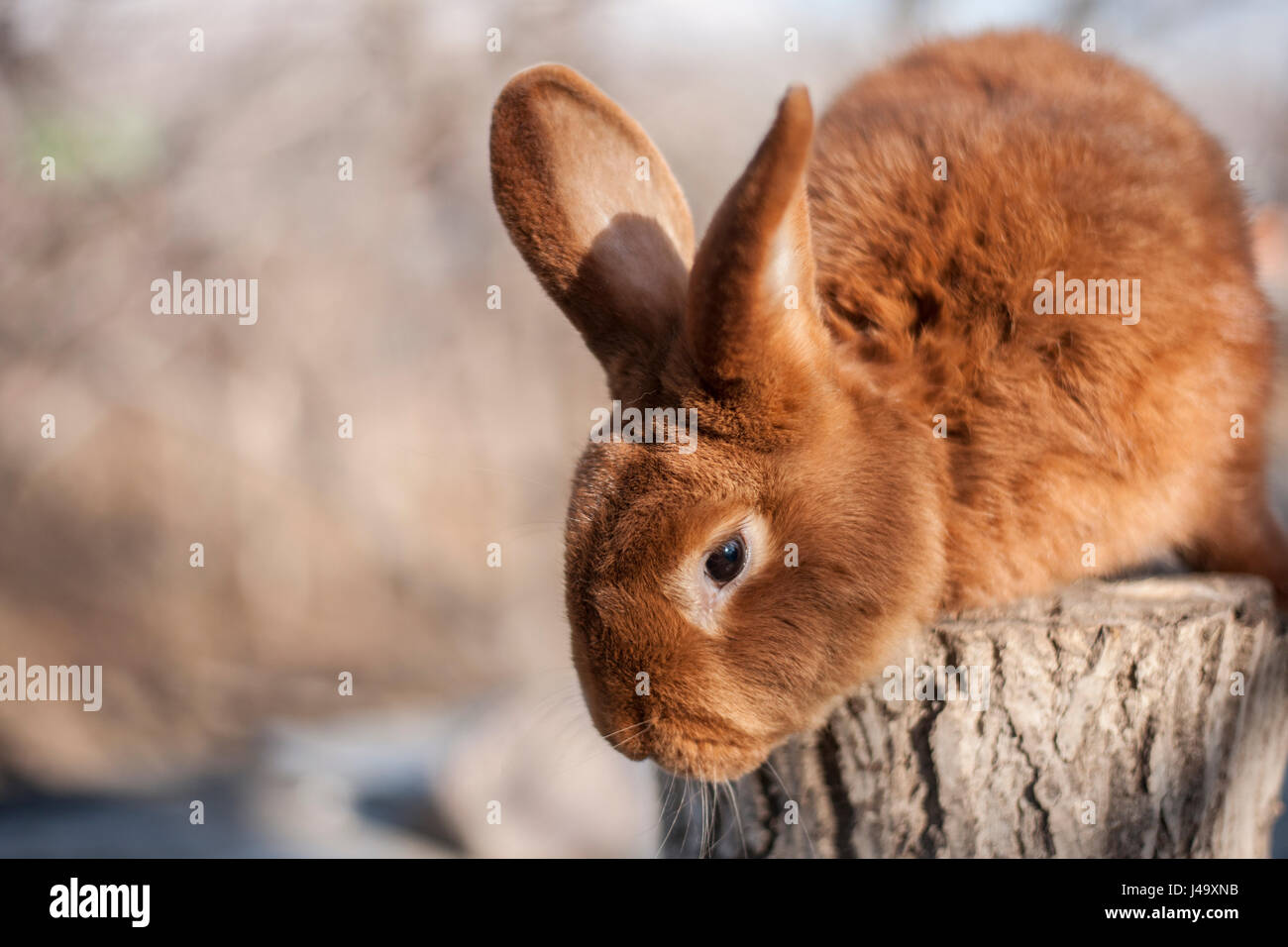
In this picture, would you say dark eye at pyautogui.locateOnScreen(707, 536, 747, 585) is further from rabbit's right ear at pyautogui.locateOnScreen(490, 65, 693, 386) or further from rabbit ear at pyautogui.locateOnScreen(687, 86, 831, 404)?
rabbit's right ear at pyautogui.locateOnScreen(490, 65, 693, 386)

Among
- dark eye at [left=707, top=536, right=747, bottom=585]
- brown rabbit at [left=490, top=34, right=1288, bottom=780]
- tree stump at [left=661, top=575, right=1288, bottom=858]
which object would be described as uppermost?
brown rabbit at [left=490, top=34, right=1288, bottom=780]

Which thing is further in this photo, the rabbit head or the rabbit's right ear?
the rabbit's right ear

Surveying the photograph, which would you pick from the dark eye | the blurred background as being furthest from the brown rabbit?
the blurred background

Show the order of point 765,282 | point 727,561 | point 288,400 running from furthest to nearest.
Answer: point 288,400 → point 727,561 → point 765,282

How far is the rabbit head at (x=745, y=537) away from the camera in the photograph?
62.5 inches

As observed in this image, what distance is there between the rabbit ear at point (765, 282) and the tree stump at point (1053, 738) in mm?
569

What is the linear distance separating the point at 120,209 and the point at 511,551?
8.80ft

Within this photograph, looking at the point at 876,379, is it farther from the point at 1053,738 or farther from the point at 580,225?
the point at 1053,738

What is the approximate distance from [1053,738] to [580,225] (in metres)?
1.24

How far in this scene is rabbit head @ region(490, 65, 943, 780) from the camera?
1.59 metres

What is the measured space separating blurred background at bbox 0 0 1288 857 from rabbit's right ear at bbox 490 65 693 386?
3106mm

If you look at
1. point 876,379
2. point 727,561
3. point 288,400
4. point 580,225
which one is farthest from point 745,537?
point 288,400

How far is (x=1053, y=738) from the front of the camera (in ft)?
6.08
